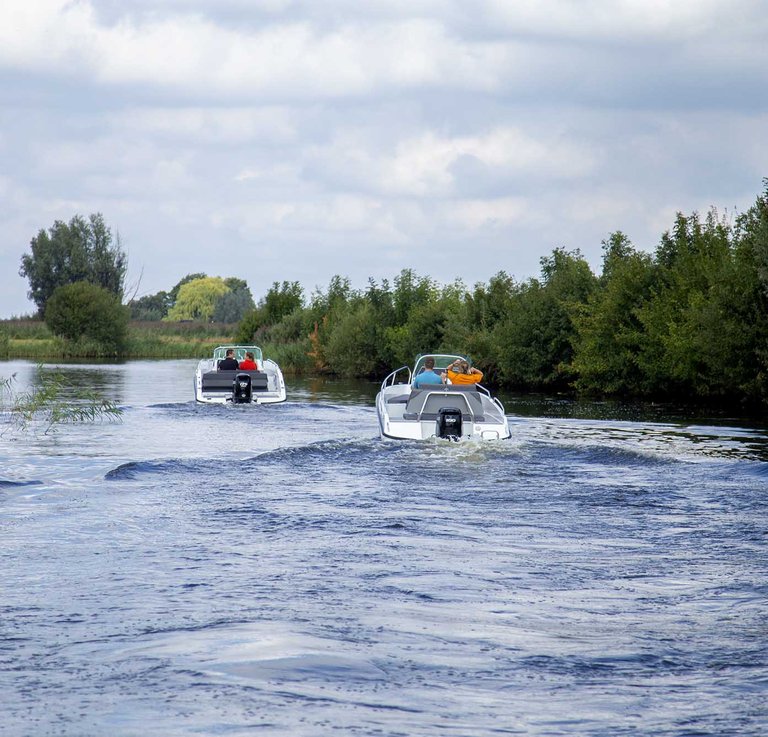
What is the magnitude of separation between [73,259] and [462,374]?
9470 centimetres

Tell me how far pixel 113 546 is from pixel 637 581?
482cm

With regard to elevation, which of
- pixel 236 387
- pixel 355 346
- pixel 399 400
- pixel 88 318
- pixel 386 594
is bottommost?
pixel 386 594

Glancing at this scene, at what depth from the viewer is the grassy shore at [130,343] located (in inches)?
3164

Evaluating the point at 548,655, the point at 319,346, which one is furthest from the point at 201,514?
the point at 319,346

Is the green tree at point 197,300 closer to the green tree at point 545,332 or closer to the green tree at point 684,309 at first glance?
the green tree at point 545,332

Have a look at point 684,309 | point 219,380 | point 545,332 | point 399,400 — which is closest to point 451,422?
point 399,400

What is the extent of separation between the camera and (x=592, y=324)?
42344 millimetres

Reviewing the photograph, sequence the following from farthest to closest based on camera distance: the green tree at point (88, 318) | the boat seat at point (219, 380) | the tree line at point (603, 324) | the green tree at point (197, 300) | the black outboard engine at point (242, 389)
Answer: the green tree at point (197, 300) < the green tree at point (88, 318) < the tree line at point (603, 324) < the boat seat at point (219, 380) < the black outboard engine at point (242, 389)

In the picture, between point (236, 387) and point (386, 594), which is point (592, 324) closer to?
point (236, 387)

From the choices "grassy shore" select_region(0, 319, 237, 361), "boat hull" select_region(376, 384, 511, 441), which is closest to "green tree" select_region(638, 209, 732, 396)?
"boat hull" select_region(376, 384, 511, 441)

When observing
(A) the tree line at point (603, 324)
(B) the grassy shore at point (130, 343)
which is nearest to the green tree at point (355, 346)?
(A) the tree line at point (603, 324)

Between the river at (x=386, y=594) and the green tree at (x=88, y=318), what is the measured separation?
69.4m

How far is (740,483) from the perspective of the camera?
14.8 meters

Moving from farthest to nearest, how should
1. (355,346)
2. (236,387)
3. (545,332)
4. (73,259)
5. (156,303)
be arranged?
1. (156,303)
2. (73,259)
3. (355,346)
4. (545,332)
5. (236,387)
